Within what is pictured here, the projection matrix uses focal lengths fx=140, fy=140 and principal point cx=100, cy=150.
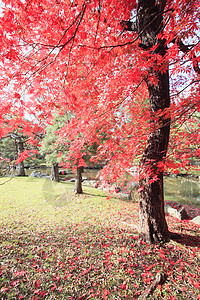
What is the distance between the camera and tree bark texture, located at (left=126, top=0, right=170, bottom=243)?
291cm

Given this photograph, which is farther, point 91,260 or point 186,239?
point 186,239

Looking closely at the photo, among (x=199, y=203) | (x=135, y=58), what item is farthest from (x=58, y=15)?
(x=199, y=203)

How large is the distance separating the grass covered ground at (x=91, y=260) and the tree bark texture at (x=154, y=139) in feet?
1.49

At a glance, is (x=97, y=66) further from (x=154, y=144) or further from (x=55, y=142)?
(x=55, y=142)

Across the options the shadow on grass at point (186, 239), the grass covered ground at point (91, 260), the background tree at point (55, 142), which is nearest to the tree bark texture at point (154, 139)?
the shadow on grass at point (186, 239)

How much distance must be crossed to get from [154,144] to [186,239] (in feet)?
8.41

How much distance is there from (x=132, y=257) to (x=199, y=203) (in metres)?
7.35

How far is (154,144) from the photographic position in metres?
3.14

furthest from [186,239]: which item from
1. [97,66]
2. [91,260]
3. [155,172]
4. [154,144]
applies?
[97,66]

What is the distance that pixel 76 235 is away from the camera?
3.94m

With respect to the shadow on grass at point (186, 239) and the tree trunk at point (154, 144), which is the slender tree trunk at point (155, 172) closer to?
the tree trunk at point (154, 144)

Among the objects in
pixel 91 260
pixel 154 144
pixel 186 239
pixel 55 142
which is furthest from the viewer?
pixel 55 142

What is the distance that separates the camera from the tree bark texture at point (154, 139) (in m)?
2.91

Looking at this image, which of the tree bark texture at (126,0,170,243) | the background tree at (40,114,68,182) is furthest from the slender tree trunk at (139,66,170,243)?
the background tree at (40,114,68,182)
